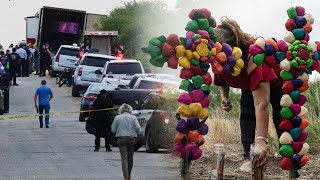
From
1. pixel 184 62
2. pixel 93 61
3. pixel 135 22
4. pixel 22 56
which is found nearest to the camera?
pixel 184 62

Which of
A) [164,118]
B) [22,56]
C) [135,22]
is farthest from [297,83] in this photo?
[135,22]

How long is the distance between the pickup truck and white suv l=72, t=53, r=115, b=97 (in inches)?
744

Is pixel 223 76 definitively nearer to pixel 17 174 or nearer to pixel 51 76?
pixel 17 174

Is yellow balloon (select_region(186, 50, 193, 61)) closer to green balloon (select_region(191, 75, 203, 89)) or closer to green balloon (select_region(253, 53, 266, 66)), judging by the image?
green balloon (select_region(191, 75, 203, 89))

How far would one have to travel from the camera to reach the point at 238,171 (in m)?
14.0

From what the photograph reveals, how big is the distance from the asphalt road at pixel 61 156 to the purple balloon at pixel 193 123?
8.30 metres

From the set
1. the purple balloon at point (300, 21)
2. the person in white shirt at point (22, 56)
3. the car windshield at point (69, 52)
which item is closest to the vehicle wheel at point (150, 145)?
the purple balloon at point (300, 21)

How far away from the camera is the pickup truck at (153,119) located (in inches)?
930

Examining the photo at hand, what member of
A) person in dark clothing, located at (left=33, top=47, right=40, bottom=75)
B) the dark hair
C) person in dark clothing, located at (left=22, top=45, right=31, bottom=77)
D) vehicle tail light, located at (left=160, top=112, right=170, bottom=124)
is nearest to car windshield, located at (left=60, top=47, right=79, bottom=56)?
person in dark clothing, located at (left=22, top=45, right=31, bottom=77)

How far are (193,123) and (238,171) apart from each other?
175 inches

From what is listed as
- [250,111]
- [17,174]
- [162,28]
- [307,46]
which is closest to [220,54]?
[307,46]

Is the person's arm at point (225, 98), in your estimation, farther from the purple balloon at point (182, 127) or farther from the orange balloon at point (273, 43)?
the purple balloon at point (182, 127)

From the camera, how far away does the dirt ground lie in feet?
44.6

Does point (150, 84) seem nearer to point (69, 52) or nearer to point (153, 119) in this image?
point (153, 119)
